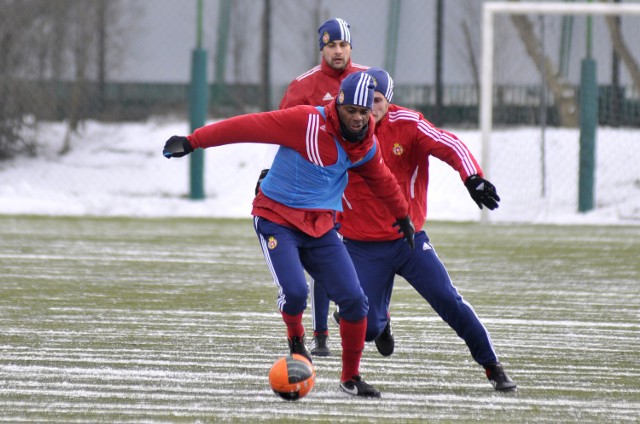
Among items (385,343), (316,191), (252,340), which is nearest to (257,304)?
(252,340)

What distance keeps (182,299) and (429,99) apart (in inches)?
470

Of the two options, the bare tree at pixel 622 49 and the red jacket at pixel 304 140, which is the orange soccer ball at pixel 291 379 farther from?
the bare tree at pixel 622 49

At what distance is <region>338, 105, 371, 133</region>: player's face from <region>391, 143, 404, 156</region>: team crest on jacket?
2.38 ft

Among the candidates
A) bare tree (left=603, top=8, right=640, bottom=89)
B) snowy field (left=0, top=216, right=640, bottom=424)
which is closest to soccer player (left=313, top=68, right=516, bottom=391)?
snowy field (left=0, top=216, right=640, bottom=424)

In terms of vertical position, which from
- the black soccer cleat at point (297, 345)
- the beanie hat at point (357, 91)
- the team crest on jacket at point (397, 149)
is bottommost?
the black soccer cleat at point (297, 345)

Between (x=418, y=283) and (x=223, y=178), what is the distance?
13993 mm

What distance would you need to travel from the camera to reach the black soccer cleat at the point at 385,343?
6680 mm

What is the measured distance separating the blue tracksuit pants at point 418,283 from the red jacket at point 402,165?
3.3 inches

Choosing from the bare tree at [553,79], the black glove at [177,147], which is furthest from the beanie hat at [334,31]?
the bare tree at [553,79]

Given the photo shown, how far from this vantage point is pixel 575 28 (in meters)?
17.9

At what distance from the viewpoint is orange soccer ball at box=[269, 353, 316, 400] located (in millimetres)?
5367

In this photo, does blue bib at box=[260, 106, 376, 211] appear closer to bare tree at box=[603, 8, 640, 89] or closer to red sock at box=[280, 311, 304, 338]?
red sock at box=[280, 311, 304, 338]

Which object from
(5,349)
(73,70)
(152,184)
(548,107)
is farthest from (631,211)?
(5,349)

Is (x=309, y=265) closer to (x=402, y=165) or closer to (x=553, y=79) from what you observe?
(x=402, y=165)
